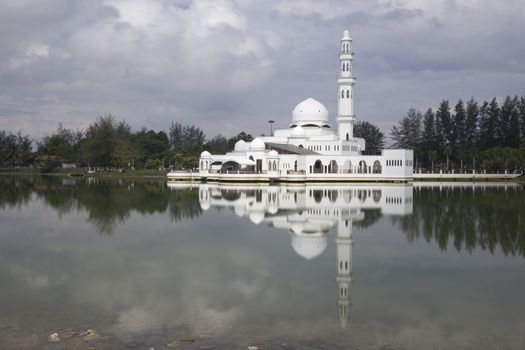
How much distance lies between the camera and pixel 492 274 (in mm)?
11078

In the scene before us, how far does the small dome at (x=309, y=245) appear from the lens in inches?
516

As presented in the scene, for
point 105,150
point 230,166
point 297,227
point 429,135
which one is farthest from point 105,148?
point 297,227

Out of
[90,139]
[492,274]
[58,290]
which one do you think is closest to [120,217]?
[58,290]

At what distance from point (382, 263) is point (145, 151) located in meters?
68.9

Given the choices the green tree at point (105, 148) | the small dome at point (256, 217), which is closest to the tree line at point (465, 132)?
the green tree at point (105, 148)

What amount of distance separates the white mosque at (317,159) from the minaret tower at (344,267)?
3292 centimetres

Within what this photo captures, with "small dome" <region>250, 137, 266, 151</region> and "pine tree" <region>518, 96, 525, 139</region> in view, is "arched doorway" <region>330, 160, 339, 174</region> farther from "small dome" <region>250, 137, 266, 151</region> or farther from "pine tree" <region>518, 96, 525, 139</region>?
"pine tree" <region>518, 96, 525, 139</region>

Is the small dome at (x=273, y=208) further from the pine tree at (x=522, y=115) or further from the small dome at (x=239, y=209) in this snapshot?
the pine tree at (x=522, y=115)

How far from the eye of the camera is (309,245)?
1444 centimetres

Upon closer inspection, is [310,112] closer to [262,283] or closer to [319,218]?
[319,218]

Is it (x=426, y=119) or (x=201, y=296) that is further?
(x=426, y=119)

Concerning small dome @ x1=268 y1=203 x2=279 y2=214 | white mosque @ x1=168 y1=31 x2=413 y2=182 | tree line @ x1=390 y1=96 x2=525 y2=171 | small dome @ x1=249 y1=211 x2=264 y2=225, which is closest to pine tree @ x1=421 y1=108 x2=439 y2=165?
tree line @ x1=390 y1=96 x2=525 y2=171

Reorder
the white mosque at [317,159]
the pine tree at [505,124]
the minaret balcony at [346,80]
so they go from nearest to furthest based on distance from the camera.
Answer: the white mosque at [317,159] → the minaret balcony at [346,80] → the pine tree at [505,124]

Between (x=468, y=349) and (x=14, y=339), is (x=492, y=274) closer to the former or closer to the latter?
(x=468, y=349)
